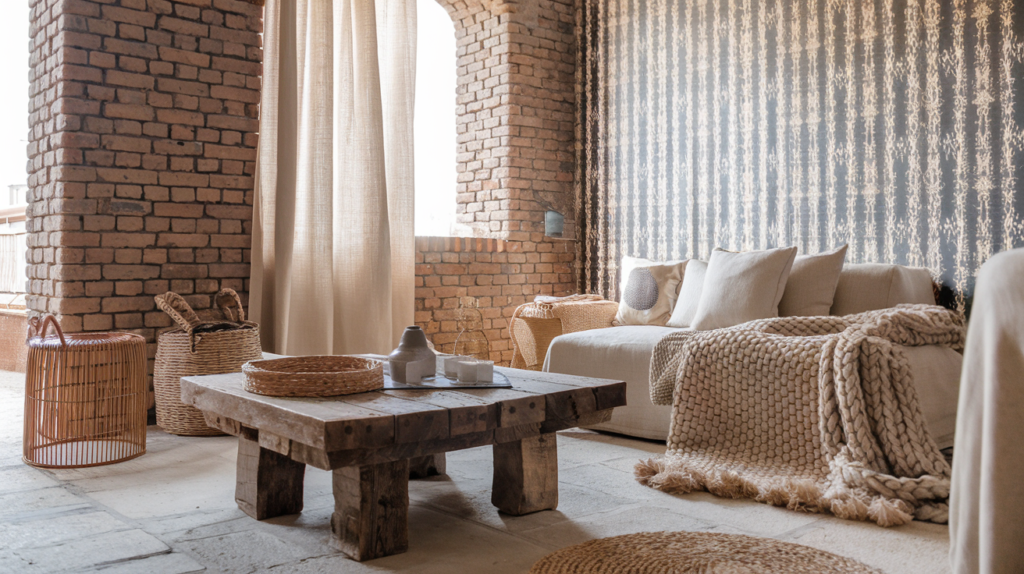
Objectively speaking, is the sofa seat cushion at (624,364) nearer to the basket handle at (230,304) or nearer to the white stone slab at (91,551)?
the basket handle at (230,304)

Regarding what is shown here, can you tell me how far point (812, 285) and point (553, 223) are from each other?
6.58 feet

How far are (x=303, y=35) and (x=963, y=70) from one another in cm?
319

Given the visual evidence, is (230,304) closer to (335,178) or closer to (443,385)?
(335,178)

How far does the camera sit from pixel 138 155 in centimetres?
355

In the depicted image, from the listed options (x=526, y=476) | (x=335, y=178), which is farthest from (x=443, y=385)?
(x=335, y=178)

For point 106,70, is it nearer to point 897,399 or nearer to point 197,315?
point 197,315

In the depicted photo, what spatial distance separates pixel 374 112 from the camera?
4219 mm

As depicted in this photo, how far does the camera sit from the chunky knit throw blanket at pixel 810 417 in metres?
2.30

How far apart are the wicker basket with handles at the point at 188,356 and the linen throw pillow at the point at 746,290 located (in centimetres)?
206

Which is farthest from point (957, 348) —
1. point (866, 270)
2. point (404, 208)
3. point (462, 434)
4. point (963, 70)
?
point (404, 208)

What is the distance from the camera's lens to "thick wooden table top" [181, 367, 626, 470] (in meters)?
1.77

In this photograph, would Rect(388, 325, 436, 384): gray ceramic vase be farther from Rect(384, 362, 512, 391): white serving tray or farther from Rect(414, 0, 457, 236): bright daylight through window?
Rect(414, 0, 457, 236): bright daylight through window

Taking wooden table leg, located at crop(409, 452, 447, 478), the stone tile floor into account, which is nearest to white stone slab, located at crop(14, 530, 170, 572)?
the stone tile floor

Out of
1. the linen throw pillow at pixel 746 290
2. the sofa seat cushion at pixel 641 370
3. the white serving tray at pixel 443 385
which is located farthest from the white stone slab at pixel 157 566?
the linen throw pillow at pixel 746 290
